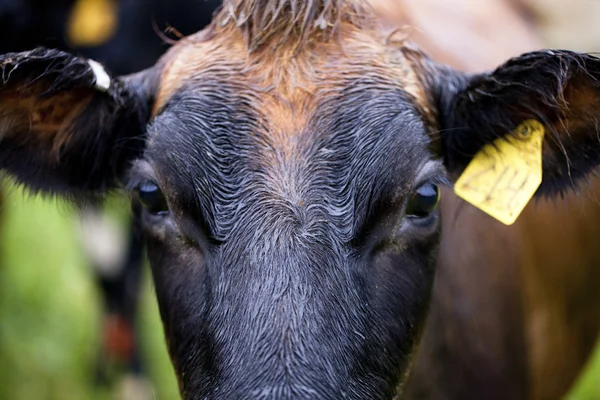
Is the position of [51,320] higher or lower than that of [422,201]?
lower

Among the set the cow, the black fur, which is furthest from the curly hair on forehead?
the cow

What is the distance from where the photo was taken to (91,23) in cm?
575

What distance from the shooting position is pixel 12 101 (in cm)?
293

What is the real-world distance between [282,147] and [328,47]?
1.66ft

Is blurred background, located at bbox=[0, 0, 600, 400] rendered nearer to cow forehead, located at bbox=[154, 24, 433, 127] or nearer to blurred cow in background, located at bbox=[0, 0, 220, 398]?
blurred cow in background, located at bbox=[0, 0, 220, 398]

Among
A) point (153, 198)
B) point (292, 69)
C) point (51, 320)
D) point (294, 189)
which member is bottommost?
point (51, 320)

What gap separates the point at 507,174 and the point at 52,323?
4955mm

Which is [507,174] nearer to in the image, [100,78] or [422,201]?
[422,201]

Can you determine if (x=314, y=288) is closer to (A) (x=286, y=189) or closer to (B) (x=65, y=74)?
(A) (x=286, y=189)

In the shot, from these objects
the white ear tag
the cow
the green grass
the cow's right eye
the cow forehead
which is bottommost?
the green grass

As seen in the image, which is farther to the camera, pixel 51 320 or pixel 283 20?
pixel 51 320

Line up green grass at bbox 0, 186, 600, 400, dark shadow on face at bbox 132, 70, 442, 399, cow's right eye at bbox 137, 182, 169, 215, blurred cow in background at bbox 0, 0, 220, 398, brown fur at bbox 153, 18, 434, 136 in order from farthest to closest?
green grass at bbox 0, 186, 600, 400
blurred cow in background at bbox 0, 0, 220, 398
cow's right eye at bbox 137, 182, 169, 215
brown fur at bbox 153, 18, 434, 136
dark shadow on face at bbox 132, 70, 442, 399

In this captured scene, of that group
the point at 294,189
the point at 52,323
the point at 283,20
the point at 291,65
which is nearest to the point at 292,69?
the point at 291,65

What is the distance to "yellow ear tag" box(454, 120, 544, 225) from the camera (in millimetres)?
2941
